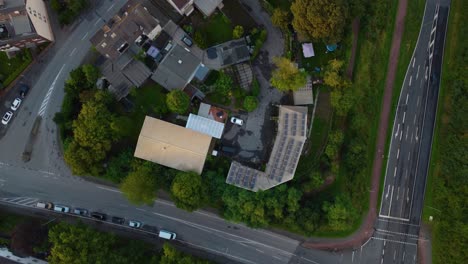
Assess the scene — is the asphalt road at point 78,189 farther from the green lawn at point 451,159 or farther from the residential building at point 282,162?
the green lawn at point 451,159

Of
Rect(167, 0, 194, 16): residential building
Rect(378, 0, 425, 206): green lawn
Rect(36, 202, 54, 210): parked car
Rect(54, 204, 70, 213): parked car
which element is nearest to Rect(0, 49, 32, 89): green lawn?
Rect(36, 202, 54, 210): parked car

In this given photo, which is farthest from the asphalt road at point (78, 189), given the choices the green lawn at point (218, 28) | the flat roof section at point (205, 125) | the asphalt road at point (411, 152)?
the green lawn at point (218, 28)

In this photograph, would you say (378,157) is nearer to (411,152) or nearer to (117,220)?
(411,152)

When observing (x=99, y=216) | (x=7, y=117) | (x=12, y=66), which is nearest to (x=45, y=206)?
(x=99, y=216)

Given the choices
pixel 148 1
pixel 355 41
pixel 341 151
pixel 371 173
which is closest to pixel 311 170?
pixel 341 151

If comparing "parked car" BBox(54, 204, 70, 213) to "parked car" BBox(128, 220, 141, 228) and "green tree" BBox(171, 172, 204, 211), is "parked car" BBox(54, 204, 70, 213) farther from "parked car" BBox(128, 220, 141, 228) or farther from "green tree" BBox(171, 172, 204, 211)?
"green tree" BBox(171, 172, 204, 211)

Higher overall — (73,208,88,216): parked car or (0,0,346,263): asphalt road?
(0,0,346,263): asphalt road
